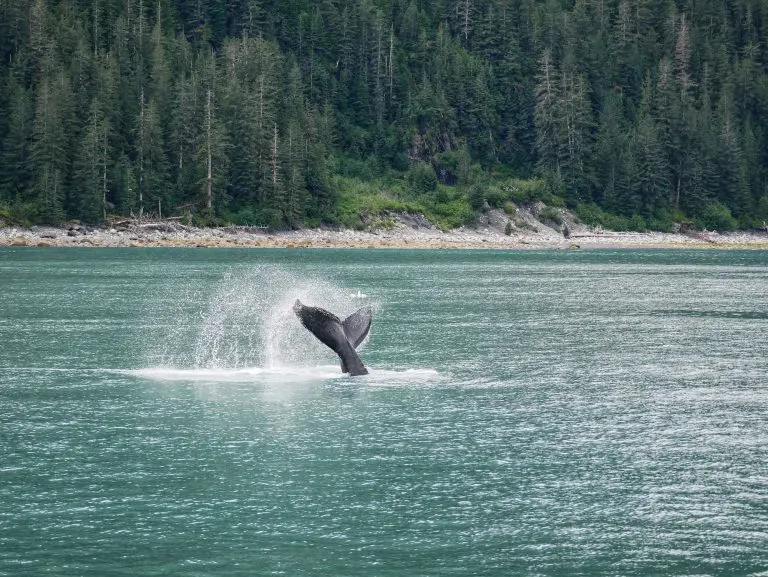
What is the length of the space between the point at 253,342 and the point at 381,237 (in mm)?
123662

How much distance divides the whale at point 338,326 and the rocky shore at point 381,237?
123054mm

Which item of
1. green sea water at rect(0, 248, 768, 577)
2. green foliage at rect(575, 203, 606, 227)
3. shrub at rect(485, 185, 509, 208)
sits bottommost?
green sea water at rect(0, 248, 768, 577)

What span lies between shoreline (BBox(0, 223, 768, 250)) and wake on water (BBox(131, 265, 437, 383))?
77793 millimetres

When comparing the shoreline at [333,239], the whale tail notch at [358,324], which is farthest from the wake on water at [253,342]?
the shoreline at [333,239]

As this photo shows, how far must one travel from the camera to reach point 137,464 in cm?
2744

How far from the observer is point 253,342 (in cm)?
5359

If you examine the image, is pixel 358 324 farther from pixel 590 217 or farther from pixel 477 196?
pixel 590 217

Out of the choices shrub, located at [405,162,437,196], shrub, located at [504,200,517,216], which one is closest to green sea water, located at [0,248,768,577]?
shrub, located at [504,200,517,216]

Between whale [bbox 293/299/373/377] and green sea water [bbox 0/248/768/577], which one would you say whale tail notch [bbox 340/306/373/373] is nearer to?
whale [bbox 293/299/373/377]

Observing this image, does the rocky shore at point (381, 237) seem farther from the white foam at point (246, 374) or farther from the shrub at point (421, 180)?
the white foam at point (246, 374)

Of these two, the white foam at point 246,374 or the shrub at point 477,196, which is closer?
the white foam at point 246,374

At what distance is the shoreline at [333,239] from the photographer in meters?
157

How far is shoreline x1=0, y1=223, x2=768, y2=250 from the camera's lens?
515ft

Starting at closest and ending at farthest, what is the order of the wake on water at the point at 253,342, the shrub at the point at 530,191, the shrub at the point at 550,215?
1. the wake on water at the point at 253,342
2. the shrub at the point at 550,215
3. the shrub at the point at 530,191
